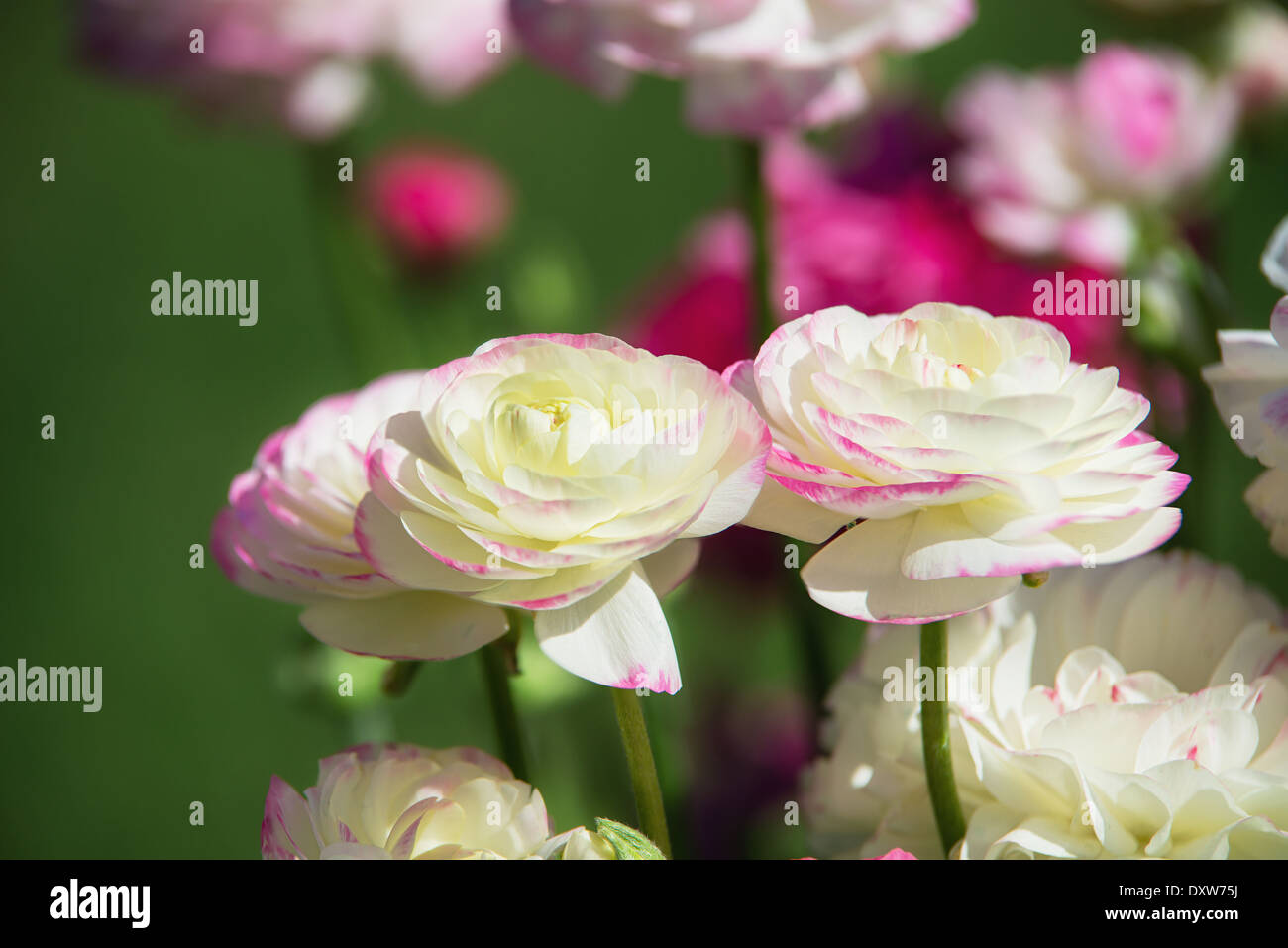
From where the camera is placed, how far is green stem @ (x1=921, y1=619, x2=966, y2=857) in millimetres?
247

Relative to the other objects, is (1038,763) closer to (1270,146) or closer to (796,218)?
(796,218)

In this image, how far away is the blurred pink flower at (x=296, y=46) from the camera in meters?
0.48

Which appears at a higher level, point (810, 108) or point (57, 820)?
point (810, 108)

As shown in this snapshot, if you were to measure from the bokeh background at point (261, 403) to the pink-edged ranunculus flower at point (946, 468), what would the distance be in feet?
0.36

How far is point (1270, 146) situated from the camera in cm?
56

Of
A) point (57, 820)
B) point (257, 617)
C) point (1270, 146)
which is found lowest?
point (57, 820)

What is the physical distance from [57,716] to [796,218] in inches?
26.7

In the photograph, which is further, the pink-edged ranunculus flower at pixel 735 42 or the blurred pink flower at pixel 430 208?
the blurred pink flower at pixel 430 208

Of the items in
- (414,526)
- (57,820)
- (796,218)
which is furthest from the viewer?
(57,820)

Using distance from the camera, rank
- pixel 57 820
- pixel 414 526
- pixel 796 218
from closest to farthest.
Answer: pixel 414 526 < pixel 796 218 < pixel 57 820

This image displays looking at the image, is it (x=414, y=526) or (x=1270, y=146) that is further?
(x=1270, y=146)

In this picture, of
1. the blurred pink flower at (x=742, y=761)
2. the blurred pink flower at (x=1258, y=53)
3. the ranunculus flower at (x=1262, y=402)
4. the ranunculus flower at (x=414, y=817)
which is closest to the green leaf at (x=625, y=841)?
the ranunculus flower at (x=414, y=817)

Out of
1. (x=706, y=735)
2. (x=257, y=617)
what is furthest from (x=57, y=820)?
(x=706, y=735)

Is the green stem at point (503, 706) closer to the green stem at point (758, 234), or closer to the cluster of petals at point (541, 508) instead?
the cluster of petals at point (541, 508)
